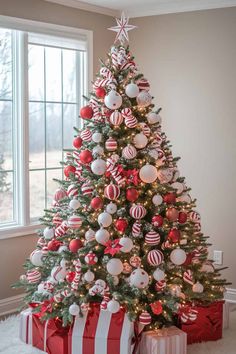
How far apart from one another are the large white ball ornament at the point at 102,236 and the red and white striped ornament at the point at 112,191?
0.22 meters

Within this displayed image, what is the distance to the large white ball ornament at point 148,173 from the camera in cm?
363

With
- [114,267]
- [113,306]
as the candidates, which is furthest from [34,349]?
[114,267]

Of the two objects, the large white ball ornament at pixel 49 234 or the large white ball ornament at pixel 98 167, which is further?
the large white ball ornament at pixel 49 234

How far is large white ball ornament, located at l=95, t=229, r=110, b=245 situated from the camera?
3.61 meters

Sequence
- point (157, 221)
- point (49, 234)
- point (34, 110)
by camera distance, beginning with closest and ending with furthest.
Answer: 1. point (157, 221)
2. point (49, 234)
3. point (34, 110)

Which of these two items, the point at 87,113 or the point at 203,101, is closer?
the point at 87,113

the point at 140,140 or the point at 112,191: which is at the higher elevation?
the point at 140,140

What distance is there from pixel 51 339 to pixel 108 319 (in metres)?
0.41

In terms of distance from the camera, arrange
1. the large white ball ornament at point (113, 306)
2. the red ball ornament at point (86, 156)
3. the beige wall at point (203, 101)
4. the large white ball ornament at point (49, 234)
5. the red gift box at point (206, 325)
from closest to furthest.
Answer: the large white ball ornament at point (113, 306)
the red ball ornament at point (86, 156)
the large white ball ornament at point (49, 234)
the red gift box at point (206, 325)
the beige wall at point (203, 101)

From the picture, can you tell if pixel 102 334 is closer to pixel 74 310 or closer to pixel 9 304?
pixel 74 310

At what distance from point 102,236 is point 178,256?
0.51 m

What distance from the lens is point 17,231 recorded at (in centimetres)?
482

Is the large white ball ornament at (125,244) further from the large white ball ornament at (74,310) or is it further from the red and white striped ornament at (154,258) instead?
the large white ball ornament at (74,310)

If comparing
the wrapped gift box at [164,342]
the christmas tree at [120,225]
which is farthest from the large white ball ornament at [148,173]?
the wrapped gift box at [164,342]
